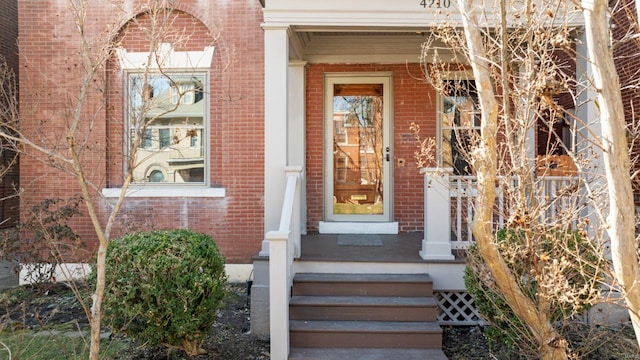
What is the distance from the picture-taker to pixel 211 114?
7.32 m

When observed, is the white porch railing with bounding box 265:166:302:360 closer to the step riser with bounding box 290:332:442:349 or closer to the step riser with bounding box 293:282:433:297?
the step riser with bounding box 290:332:442:349

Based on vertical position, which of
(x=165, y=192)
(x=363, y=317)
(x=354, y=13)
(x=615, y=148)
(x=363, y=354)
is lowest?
(x=363, y=354)

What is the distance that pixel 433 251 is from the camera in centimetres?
568

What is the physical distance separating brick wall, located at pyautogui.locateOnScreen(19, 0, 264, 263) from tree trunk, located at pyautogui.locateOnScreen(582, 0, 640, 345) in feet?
16.7

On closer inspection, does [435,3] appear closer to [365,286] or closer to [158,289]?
[365,286]

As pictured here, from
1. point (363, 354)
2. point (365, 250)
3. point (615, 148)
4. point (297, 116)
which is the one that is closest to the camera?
point (615, 148)

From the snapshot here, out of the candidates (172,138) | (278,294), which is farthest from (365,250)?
(172,138)

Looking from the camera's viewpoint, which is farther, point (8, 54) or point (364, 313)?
point (8, 54)

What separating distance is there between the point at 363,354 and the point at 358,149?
415cm

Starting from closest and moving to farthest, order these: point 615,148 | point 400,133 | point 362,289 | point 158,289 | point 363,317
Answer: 1. point 615,148
2. point 158,289
3. point 363,317
4. point 362,289
5. point 400,133

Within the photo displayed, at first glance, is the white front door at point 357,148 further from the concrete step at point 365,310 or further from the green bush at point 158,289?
the green bush at point 158,289

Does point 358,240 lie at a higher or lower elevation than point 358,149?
lower

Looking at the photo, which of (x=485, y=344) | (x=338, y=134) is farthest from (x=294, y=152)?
(x=485, y=344)

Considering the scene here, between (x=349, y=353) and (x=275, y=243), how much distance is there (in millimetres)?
1271
